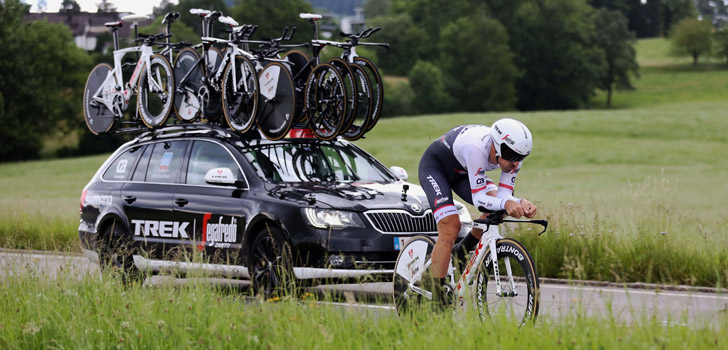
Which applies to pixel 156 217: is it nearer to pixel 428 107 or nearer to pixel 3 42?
pixel 3 42

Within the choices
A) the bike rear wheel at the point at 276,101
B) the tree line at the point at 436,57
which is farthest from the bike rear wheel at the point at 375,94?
the tree line at the point at 436,57

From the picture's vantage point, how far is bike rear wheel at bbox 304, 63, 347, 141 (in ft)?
36.3

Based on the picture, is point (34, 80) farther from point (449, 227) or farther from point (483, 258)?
point (483, 258)

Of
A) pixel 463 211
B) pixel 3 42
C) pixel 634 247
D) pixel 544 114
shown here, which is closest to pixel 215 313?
pixel 463 211

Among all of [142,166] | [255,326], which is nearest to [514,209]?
[255,326]

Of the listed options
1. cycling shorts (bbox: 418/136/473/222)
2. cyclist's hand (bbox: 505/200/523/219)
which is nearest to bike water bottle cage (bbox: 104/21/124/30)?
cycling shorts (bbox: 418/136/473/222)

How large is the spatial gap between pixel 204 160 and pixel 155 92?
1.87m

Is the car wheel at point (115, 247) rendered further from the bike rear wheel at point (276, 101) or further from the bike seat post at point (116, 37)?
the bike seat post at point (116, 37)

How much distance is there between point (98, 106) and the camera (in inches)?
551

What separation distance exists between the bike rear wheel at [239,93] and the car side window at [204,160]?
349 millimetres

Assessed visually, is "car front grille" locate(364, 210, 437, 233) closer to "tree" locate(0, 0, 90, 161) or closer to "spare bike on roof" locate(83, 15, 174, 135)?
"spare bike on roof" locate(83, 15, 174, 135)

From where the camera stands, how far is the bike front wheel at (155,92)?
502 inches

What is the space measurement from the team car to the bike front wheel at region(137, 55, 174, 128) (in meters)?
0.26

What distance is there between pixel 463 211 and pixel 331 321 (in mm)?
4313
